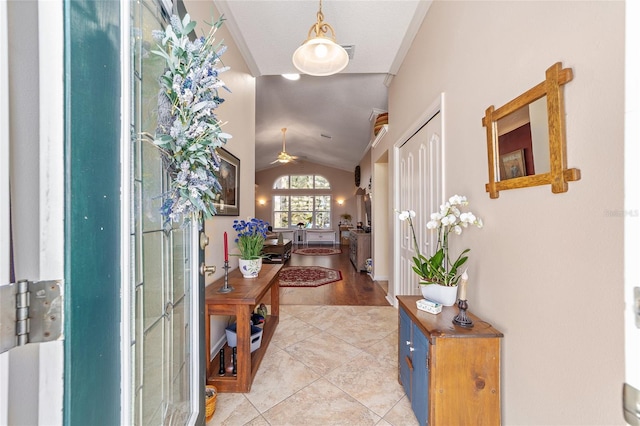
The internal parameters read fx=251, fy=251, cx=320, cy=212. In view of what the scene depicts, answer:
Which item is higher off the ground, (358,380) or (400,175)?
(400,175)

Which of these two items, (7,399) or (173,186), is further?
(173,186)

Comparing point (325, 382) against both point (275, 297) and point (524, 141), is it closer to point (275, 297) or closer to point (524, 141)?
point (275, 297)

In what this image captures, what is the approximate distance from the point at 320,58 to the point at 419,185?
4.47 ft

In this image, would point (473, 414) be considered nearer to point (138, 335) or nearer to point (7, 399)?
point (138, 335)

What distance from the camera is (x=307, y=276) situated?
191 inches

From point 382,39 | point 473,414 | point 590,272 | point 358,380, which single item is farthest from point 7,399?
point 382,39

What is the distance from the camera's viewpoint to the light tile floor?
4.77 ft

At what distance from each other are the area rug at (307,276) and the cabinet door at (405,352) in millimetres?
2653

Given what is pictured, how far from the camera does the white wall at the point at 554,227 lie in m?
0.73

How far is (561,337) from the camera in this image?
88cm

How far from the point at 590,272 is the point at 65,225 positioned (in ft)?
4.52

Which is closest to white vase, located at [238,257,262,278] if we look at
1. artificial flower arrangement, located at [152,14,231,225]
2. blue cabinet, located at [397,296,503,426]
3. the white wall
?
artificial flower arrangement, located at [152,14,231,225]

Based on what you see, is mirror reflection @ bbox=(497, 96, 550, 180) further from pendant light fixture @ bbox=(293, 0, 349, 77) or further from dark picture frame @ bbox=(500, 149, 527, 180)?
pendant light fixture @ bbox=(293, 0, 349, 77)

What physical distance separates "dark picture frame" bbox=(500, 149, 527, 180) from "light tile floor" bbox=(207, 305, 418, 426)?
1.43 metres
